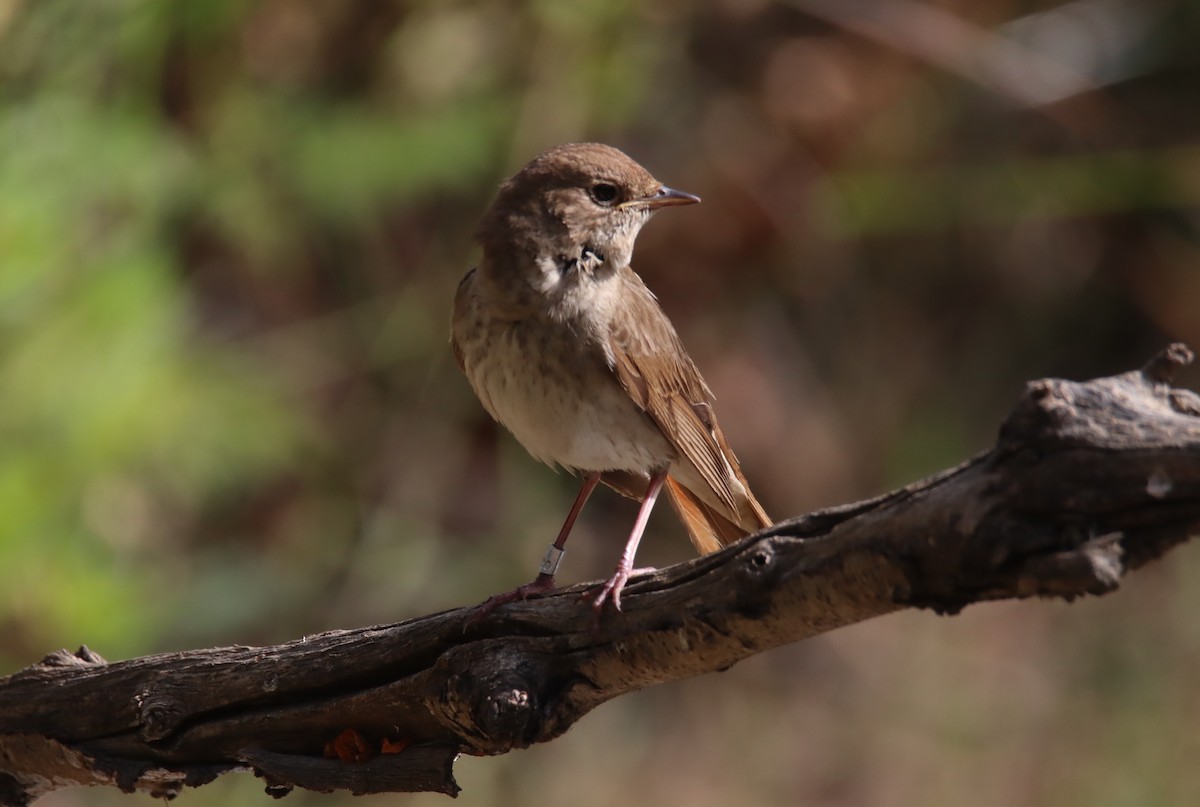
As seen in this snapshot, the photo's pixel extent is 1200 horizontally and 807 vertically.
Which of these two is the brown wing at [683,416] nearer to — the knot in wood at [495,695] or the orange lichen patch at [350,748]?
the knot in wood at [495,695]

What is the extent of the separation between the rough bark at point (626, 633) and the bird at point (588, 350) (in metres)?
0.51

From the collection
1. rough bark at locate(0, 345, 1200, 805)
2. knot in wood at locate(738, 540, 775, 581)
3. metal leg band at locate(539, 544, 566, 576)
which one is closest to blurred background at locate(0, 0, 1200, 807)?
rough bark at locate(0, 345, 1200, 805)

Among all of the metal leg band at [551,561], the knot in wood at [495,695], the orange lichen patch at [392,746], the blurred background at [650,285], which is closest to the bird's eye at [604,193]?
the metal leg band at [551,561]

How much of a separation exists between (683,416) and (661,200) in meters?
0.66

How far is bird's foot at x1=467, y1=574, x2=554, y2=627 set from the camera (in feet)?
10.3

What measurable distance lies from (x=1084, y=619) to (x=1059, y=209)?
93.9 inches

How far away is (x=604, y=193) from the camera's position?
4.16 metres

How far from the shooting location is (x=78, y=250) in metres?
5.33

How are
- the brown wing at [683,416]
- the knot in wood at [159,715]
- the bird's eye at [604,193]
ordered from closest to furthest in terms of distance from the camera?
the knot in wood at [159,715] → the brown wing at [683,416] → the bird's eye at [604,193]

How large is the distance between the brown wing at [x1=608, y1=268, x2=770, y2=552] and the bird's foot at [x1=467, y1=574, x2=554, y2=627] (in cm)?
58

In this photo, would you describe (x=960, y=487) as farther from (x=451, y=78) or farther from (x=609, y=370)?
(x=451, y=78)

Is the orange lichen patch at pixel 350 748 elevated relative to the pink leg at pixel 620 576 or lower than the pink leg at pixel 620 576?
lower

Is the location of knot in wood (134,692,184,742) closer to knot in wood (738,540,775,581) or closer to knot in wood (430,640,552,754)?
knot in wood (430,640,552,754)

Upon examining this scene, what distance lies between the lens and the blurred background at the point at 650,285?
548cm
